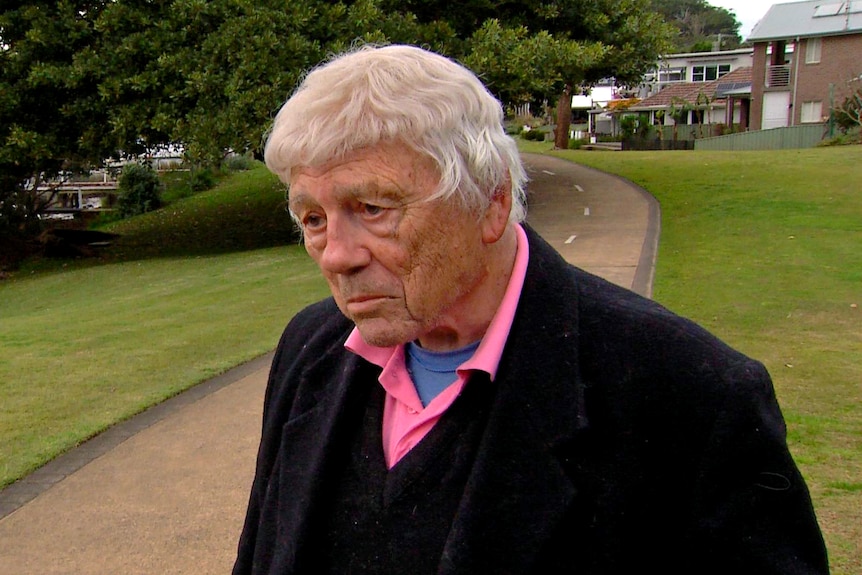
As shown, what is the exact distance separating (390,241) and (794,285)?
32.2 feet

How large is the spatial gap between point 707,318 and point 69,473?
5.92 m

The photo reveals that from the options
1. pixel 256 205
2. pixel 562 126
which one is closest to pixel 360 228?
pixel 256 205

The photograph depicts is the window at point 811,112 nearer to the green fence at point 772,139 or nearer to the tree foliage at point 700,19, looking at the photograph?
the green fence at point 772,139

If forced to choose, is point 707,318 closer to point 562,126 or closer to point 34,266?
point 34,266

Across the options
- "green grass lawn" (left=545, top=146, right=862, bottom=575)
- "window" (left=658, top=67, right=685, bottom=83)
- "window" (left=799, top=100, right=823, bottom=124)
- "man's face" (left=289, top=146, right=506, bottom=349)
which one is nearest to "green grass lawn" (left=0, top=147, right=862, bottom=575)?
"green grass lawn" (left=545, top=146, right=862, bottom=575)

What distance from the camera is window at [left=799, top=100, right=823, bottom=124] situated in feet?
152

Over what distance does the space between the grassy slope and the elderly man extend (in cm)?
434

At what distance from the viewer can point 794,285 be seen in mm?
10500

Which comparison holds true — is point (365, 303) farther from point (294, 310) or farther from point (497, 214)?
point (294, 310)

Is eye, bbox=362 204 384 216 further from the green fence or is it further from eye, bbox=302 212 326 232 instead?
the green fence

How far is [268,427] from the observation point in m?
2.03

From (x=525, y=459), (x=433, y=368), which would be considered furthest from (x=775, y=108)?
(x=525, y=459)

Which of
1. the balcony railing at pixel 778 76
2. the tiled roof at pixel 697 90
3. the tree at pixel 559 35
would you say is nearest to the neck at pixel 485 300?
the tree at pixel 559 35

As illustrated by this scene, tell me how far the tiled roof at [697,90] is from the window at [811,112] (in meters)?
8.17
